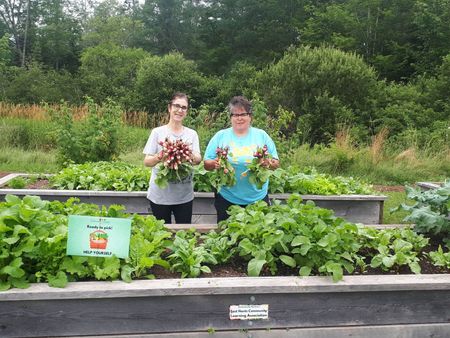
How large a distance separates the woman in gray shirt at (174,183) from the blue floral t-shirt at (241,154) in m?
0.24

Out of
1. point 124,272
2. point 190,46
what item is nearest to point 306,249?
point 124,272

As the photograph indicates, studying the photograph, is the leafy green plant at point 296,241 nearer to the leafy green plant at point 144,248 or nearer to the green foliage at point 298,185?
the leafy green plant at point 144,248

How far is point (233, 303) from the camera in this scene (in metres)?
2.44

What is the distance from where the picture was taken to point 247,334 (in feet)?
8.07

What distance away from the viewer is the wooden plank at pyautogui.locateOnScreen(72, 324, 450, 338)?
2422mm

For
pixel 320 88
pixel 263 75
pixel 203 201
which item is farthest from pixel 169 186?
pixel 263 75

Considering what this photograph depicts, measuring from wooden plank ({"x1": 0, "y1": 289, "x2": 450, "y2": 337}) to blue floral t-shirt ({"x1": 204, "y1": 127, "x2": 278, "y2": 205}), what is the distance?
1.35 meters

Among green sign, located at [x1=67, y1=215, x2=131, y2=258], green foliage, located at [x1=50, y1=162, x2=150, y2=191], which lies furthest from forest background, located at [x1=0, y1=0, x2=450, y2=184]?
green sign, located at [x1=67, y1=215, x2=131, y2=258]

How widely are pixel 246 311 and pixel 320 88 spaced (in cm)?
1296

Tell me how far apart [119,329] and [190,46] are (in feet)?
105

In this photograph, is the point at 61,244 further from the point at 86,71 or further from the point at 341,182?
the point at 86,71

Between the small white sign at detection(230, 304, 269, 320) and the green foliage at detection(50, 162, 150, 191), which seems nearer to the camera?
the small white sign at detection(230, 304, 269, 320)

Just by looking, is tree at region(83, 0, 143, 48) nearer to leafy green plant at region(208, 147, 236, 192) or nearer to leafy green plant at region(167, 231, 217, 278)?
leafy green plant at region(208, 147, 236, 192)

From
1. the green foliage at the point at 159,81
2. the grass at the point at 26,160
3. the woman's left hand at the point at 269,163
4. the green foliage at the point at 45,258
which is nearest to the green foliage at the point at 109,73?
the green foliage at the point at 159,81
